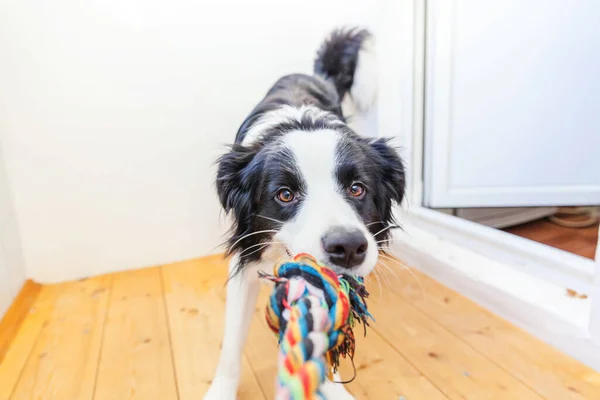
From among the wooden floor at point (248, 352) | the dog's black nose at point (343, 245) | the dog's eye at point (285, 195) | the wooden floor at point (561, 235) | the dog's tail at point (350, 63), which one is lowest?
the wooden floor at point (248, 352)

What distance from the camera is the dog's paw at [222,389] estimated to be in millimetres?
994

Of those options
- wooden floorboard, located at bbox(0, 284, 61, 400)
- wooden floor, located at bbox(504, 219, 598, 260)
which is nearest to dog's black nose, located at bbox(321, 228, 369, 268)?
wooden floorboard, located at bbox(0, 284, 61, 400)

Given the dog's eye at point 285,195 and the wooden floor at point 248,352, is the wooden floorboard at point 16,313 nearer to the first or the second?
the wooden floor at point 248,352

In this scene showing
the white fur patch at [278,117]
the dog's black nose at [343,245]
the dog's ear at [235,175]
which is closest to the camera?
the dog's black nose at [343,245]

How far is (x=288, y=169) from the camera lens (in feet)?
3.16

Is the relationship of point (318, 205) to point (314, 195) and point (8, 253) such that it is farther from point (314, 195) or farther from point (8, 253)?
point (8, 253)

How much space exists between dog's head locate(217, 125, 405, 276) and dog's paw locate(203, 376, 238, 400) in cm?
30

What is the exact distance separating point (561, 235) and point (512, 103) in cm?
71

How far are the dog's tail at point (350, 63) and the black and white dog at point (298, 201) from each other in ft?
2.40

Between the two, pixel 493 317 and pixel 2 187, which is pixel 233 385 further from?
pixel 2 187

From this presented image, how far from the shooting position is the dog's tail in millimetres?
1910

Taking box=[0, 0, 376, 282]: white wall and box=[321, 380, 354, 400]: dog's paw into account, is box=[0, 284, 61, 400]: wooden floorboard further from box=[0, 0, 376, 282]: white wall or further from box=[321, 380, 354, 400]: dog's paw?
box=[321, 380, 354, 400]: dog's paw

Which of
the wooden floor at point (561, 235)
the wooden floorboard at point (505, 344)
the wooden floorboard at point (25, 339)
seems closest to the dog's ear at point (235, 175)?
the wooden floorboard at point (505, 344)

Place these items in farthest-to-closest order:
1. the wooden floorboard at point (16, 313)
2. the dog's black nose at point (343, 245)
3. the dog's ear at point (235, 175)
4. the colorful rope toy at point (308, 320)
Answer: the wooden floorboard at point (16, 313) < the dog's ear at point (235, 175) < the dog's black nose at point (343, 245) < the colorful rope toy at point (308, 320)
